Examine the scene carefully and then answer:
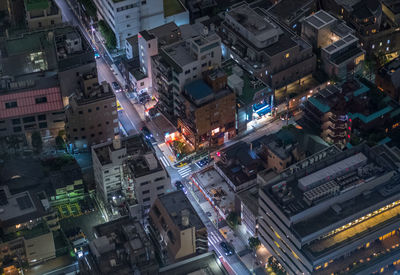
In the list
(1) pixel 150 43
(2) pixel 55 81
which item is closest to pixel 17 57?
(2) pixel 55 81

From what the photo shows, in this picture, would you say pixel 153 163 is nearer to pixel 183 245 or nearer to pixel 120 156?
pixel 120 156

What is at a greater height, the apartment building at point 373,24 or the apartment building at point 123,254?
the apartment building at point 373,24

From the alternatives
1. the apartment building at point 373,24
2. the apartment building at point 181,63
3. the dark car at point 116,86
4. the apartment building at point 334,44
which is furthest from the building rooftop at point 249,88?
the apartment building at point 373,24

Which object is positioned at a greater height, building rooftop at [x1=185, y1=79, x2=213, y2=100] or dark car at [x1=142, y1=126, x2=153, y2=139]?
dark car at [x1=142, y1=126, x2=153, y2=139]

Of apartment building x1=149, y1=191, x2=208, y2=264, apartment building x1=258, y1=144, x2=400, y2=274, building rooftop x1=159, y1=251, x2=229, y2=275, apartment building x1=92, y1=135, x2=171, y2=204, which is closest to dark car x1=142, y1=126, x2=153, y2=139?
apartment building x1=92, y1=135, x2=171, y2=204

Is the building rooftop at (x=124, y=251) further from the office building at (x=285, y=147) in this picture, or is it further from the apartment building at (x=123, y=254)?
the office building at (x=285, y=147)

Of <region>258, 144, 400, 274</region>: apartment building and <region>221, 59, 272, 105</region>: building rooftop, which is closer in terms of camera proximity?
<region>258, 144, 400, 274</region>: apartment building

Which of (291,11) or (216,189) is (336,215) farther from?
(291,11)

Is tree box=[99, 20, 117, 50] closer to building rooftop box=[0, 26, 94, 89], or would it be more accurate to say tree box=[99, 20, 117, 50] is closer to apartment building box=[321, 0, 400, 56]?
building rooftop box=[0, 26, 94, 89]
